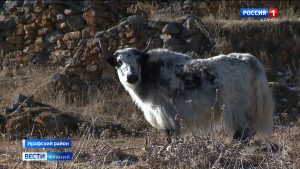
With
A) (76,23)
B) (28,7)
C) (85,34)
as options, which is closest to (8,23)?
(28,7)

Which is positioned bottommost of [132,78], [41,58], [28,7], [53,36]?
[41,58]

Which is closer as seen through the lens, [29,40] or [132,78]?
[132,78]

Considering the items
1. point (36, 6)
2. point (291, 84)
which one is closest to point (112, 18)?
point (36, 6)

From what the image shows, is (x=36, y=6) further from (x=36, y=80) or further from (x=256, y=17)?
(x=256, y=17)

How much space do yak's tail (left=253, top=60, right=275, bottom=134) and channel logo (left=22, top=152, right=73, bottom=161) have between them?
2668 mm

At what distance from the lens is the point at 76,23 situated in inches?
566

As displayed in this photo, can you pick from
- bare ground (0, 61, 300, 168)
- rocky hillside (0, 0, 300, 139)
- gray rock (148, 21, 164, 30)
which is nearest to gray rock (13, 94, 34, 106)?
bare ground (0, 61, 300, 168)

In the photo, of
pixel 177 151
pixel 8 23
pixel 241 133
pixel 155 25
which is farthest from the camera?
pixel 8 23

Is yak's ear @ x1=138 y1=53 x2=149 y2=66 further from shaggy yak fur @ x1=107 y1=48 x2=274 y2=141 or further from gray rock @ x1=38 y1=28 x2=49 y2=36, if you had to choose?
gray rock @ x1=38 y1=28 x2=49 y2=36

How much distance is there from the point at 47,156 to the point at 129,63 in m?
2.38

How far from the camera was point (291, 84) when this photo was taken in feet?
40.9

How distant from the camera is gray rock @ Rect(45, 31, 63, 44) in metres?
14.7
